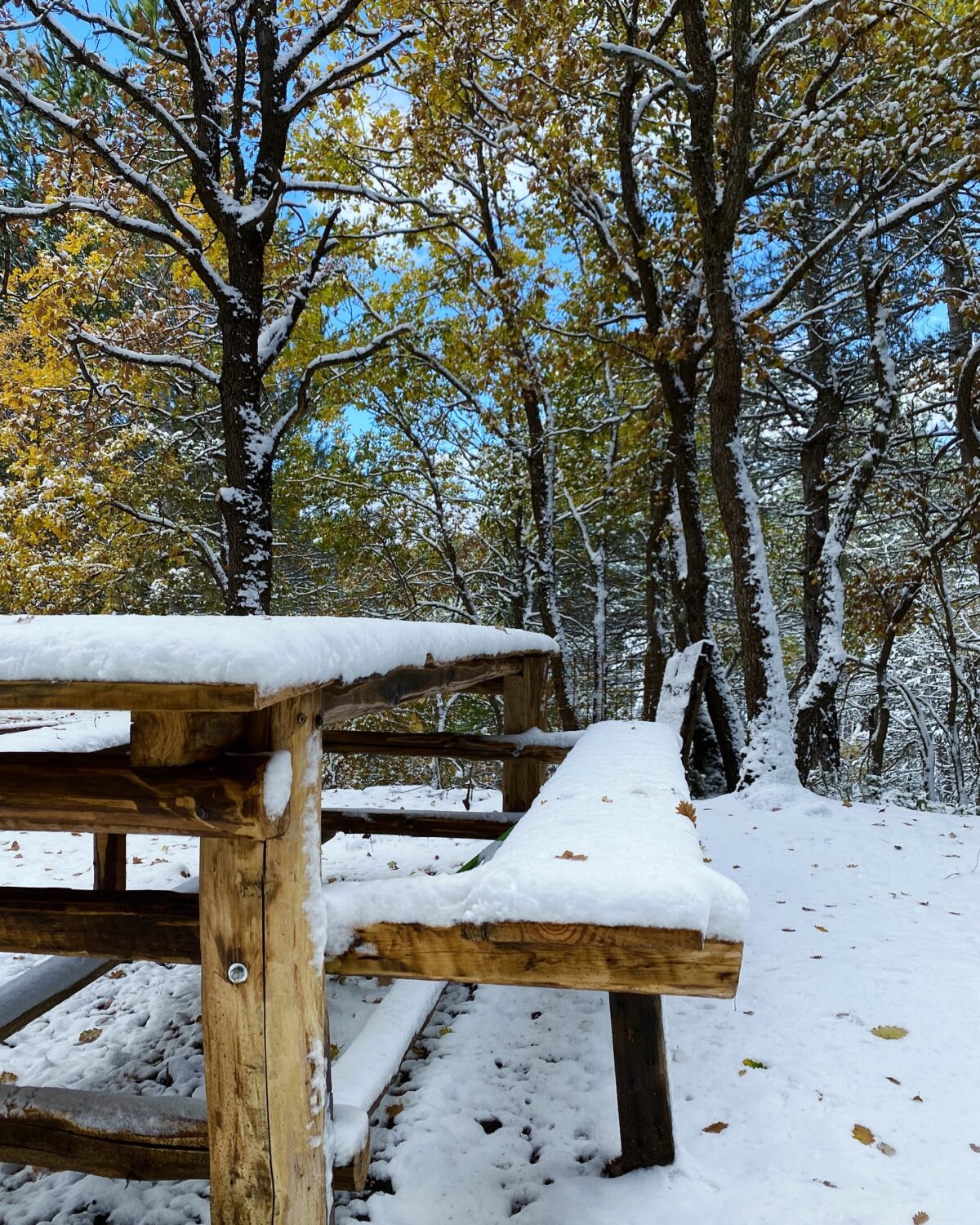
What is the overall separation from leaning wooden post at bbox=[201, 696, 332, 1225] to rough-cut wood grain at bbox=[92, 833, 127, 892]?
259cm

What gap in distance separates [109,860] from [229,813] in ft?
9.82

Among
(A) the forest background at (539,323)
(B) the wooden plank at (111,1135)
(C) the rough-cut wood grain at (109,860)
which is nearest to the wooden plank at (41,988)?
(B) the wooden plank at (111,1135)

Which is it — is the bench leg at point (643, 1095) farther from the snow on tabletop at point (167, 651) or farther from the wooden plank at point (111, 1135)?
the snow on tabletop at point (167, 651)

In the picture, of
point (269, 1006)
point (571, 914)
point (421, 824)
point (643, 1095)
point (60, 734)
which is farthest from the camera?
point (421, 824)

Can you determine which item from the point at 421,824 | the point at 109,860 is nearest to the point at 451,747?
the point at 421,824

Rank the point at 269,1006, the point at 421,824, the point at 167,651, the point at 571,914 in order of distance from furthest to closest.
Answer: the point at 421,824 → the point at 269,1006 → the point at 571,914 → the point at 167,651

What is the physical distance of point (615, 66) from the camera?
8.45 m

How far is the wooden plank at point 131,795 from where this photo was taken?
1.67m

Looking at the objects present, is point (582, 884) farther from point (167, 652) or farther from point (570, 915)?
point (167, 652)

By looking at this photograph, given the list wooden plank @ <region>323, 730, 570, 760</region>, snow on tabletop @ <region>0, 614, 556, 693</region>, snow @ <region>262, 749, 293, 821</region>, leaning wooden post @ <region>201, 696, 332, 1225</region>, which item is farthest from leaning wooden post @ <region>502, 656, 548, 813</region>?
snow on tabletop @ <region>0, 614, 556, 693</region>

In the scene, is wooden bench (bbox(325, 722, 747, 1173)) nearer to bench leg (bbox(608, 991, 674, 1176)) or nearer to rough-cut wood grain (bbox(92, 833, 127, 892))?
bench leg (bbox(608, 991, 674, 1176))

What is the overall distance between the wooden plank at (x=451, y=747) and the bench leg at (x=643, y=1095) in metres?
2.06

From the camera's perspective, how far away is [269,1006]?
5.94 ft

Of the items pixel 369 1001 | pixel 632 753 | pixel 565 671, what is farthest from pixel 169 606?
pixel 632 753
